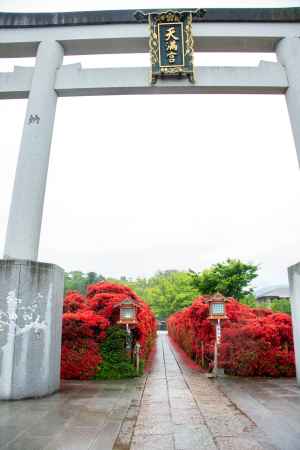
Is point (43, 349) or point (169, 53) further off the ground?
point (169, 53)

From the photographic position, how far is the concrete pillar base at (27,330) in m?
6.33

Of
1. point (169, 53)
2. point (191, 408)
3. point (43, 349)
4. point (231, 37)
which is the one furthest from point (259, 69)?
point (43, 349)

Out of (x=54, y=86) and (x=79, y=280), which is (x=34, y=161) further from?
(x=79, y=280)

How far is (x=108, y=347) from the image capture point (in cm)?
923

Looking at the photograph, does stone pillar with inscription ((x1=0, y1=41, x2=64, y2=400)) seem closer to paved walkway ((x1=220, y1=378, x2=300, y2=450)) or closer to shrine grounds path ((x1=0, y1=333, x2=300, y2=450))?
shrine grounds path ((x1=0, y1=333, x2=300, y2=450))

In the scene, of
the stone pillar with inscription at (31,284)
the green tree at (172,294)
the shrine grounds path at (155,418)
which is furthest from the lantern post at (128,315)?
the green tree at (172,294)

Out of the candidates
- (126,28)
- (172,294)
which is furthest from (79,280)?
(126,28)

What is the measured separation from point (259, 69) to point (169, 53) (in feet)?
7.46

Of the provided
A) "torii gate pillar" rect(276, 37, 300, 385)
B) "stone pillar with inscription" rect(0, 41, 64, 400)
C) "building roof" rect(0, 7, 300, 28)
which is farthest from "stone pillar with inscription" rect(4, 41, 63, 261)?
"torii gate pillar" rect(276, 37, 300, 385)

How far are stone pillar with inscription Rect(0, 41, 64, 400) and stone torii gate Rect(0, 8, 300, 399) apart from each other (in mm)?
19

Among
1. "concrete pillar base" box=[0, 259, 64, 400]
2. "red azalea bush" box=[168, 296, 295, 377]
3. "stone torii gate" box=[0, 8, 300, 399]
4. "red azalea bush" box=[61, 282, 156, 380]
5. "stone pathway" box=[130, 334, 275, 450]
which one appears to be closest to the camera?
"stone pathway" box=[130, 334, 275, 450]

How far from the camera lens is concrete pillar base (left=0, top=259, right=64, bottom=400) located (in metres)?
6.33

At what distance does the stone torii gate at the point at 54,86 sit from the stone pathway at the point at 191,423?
2.43 meters

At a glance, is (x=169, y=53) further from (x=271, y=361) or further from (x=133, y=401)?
(x=271, y=361)
